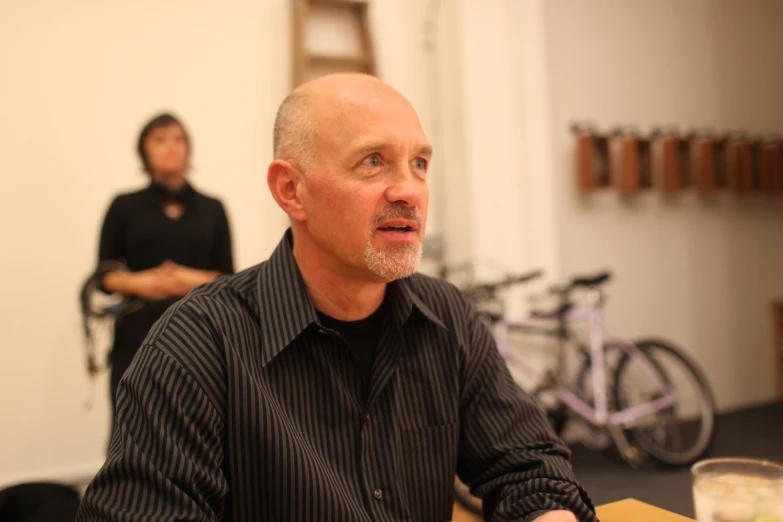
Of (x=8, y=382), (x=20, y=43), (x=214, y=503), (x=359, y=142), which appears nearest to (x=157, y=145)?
(x=20, y=43)

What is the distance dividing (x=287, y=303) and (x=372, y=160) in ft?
0.94

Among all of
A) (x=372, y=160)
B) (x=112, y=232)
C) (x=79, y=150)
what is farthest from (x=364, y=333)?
(x=79, y=150)

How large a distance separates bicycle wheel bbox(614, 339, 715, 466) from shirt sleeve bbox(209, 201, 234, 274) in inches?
81.4

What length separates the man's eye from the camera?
115 centimetres

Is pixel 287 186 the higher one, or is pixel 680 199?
pixel 287 186

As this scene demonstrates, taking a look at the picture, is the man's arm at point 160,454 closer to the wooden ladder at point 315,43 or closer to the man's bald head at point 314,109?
the man's bald head at point 314,109

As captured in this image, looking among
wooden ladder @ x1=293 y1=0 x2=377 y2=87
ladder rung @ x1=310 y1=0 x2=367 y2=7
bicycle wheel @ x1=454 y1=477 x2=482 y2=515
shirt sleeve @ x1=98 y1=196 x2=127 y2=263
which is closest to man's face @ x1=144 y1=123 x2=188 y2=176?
shirt sleeve @ x1=98 y1=196 x2=127 y2=263

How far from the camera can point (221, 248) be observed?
2580 millimetres

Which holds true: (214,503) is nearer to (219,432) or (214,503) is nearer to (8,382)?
(219,432)

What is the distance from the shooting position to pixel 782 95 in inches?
192

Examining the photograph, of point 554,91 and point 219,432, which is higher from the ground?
point 554,91

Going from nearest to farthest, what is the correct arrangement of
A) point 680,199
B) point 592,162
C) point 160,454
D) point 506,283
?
point 160,454
point 506,283
point 592,162
point 680,199

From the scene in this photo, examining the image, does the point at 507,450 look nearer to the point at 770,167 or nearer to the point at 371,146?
the point at 371,146

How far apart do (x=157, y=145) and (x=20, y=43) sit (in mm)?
1014
